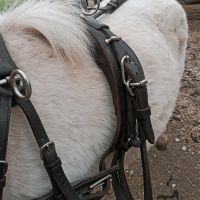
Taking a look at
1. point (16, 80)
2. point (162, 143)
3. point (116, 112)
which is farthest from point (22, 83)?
point (162, 143)

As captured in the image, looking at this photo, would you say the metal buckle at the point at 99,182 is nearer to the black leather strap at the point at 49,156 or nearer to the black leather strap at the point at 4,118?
the black leather strap at the point at 49,156

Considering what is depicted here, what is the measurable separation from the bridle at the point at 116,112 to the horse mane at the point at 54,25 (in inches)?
2.5

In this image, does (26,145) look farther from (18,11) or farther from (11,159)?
(18,11)

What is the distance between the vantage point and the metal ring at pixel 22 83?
3.12 ft

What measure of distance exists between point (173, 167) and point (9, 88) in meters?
1.61

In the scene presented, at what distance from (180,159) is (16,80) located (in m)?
1.65

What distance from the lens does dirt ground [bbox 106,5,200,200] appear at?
2.21 metres

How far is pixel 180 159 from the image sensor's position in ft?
7.96

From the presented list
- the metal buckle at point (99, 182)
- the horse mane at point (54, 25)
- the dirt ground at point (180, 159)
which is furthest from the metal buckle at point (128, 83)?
the dirt ground at point (180, 159)

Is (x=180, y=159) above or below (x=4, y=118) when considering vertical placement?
below

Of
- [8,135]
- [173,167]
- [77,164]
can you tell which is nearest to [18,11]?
[8,135]

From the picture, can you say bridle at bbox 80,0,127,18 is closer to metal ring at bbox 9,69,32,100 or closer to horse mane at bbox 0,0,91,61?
horse mane at bbox 0,0,91,61

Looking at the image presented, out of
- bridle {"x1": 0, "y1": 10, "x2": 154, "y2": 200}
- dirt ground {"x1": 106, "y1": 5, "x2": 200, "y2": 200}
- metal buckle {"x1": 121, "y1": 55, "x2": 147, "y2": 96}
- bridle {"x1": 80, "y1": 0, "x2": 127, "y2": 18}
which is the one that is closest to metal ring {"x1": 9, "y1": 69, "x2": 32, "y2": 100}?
bridle {"x1": 0, "y1": 10, "x2": 154, "y2": 200}

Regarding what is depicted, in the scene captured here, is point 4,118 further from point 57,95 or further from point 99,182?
point 99,182
